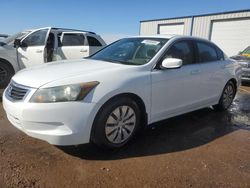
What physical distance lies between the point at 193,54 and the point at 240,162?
1.97 metres

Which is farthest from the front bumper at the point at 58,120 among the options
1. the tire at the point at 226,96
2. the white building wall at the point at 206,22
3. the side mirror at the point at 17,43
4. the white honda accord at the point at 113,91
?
the white building wall at the point at 206,22

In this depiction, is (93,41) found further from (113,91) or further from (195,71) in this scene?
(113,91)

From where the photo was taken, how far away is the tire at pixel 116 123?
3115 mm

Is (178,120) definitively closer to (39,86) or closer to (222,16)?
(39,86)

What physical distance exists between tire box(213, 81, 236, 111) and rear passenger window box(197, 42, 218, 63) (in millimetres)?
756

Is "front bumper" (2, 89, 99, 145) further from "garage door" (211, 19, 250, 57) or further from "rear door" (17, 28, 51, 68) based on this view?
"garage door" (211, 19, 250, 57)

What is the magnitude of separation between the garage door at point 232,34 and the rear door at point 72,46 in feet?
36.9

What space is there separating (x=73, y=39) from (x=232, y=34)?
1177 centimetres

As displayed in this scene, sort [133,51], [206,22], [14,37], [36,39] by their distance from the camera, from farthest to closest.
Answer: [206,22] < [14,37] < [36,39] < [133,51]

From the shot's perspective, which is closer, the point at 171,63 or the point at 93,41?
the point at 171,63

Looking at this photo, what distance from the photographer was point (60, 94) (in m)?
2.90

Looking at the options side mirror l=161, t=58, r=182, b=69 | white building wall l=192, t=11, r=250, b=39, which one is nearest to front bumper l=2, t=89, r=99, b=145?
side mirror l=161, t=58, r=182, b=69

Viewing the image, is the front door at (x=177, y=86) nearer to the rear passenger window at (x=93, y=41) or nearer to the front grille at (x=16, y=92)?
the front grille at (x=16, y=92)

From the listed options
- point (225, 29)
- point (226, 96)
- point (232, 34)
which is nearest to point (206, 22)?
point (225, 29)
